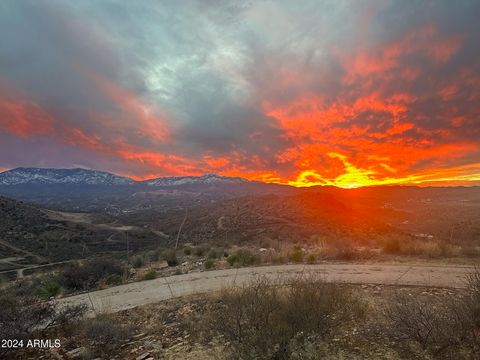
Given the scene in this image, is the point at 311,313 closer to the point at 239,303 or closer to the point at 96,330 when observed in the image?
the point at 239,303

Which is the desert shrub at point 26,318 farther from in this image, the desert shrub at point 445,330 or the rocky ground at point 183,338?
the desert shrub at point 445,330

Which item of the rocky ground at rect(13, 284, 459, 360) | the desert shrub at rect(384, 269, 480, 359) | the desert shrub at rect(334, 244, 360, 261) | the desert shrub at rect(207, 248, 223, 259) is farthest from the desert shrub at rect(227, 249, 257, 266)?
the desert shrub at rect(384, 269, 480, 359)

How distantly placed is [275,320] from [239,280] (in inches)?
278

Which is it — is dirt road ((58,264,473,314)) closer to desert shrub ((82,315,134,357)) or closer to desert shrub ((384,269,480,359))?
desert shrub ((82,315,134,357))

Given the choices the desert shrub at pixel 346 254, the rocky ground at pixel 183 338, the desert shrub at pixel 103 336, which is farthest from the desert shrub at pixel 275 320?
the desert shrub at pixel 346 254

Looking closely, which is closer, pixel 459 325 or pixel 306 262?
pixel 459 325

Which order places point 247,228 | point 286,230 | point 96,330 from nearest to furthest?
point 96,330 → point 286,230 → point 247,228

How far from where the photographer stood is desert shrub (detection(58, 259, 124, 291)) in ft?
49.0

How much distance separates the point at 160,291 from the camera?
12008 mm

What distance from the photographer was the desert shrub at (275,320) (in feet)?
16.6

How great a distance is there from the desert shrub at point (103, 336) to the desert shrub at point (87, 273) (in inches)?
323

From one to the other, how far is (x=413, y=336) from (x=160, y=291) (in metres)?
9.35

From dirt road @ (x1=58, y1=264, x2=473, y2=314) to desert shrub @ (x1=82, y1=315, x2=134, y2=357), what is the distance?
104 inches

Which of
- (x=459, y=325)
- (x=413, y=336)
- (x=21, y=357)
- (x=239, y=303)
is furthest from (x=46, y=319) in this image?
(x=459, y=325)
